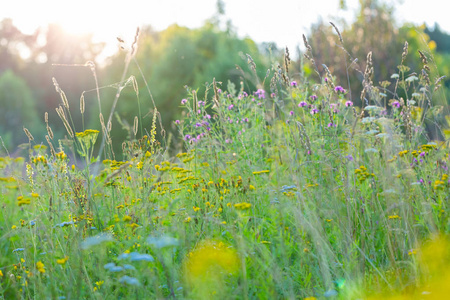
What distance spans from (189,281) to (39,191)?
1456 mm

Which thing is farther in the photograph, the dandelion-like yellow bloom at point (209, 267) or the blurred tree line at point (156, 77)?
the blurred tree line at point (156, 77)

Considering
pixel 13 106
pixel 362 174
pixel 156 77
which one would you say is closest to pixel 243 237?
pixel 362 174

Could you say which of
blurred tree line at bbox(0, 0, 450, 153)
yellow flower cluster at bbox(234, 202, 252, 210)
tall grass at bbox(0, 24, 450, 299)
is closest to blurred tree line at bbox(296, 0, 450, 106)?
blurred tree line at bbox(0, 0, 450, 153)

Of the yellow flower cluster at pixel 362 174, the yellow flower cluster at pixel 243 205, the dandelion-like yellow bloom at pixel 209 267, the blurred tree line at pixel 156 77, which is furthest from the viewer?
the blurred tree line at pixel 156 77

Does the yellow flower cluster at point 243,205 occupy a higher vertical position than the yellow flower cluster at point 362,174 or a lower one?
higher

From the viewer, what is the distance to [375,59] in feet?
40.1

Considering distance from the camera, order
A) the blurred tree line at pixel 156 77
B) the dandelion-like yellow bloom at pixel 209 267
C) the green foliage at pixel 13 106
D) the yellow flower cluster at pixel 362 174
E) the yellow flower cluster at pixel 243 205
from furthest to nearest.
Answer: the green foliage at pixel 13 106 < the blurred tree line at pixel 156 77 < the yellow flower cluster at pixel 362 174 < the yellow flower cluster at pixel 243 205 < the dandelion-like yellow bloom at pixel 209 267

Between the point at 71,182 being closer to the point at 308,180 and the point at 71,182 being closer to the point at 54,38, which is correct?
the point at 308,180

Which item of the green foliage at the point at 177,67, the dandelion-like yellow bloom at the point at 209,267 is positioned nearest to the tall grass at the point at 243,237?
the dandelion-like yellow bloom at the point at 209,267

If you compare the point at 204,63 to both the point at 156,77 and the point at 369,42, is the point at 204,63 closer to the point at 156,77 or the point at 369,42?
the point at 156,77

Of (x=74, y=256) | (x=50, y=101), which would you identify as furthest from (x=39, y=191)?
(x=50, y=101)

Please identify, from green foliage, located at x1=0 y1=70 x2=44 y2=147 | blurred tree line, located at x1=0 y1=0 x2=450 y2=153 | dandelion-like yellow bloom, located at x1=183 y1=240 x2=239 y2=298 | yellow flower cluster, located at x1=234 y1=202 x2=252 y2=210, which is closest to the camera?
dandelion-like yellow bloom, located at x1=183 y1=240 x2=239 y2=298

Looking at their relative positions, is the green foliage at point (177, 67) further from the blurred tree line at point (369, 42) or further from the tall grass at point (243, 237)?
the tall grass at point (243, 237)

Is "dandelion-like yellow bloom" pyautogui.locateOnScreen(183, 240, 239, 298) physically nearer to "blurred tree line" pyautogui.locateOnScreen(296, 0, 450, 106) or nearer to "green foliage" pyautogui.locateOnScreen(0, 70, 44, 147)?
"blurred tree line" pyautogui.locateOnScreen(296, 0, 450, 106)
